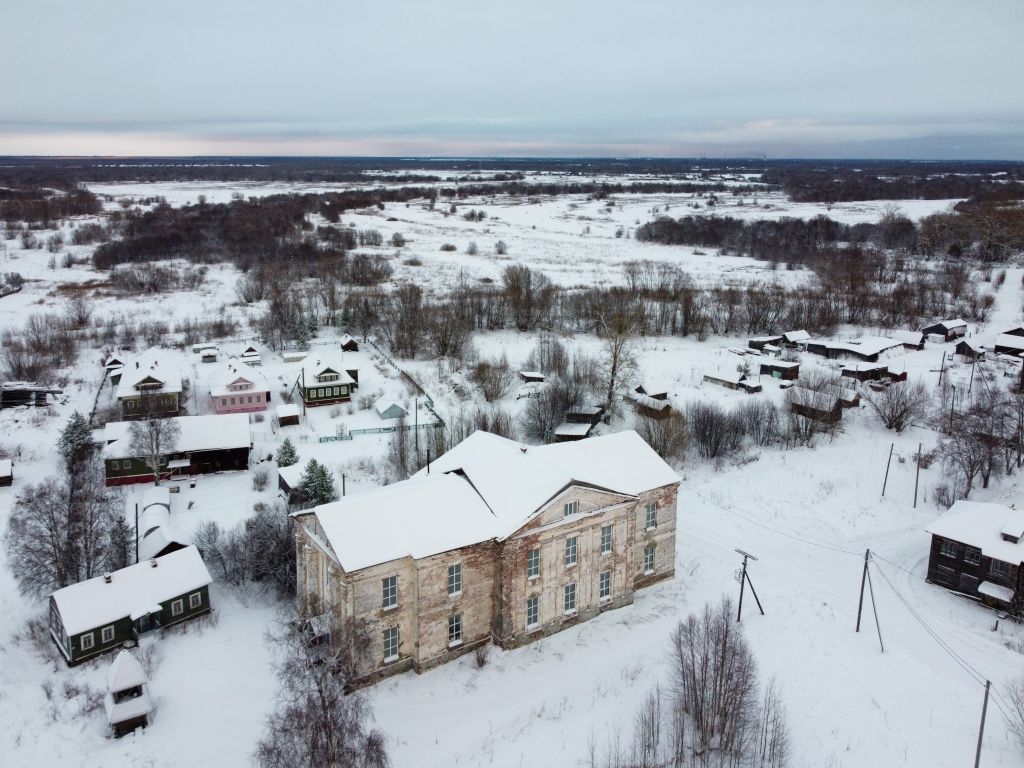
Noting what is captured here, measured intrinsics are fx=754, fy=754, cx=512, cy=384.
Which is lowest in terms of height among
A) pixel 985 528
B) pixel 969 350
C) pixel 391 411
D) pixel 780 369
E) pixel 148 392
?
pixel 391 411

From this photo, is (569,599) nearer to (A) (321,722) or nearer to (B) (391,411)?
(A) (321,722)

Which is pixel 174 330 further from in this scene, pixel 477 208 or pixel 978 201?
pixel 978 201

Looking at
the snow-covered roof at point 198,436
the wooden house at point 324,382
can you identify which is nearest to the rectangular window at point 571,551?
the snow-covered roof at point 198,436

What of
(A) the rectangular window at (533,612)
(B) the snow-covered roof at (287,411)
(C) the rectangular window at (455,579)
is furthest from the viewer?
(B) the snow-covered roof at (287,411)

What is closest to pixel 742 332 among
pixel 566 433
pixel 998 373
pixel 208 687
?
pixel 998 373

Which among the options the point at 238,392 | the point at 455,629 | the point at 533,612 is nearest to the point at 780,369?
the point at 533,612

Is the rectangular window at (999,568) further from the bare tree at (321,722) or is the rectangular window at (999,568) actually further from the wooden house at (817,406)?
the bare tree at (321,722)

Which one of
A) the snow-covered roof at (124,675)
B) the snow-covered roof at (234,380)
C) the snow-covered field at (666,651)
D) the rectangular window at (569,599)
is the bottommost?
the snow-covered field at (666,651)
